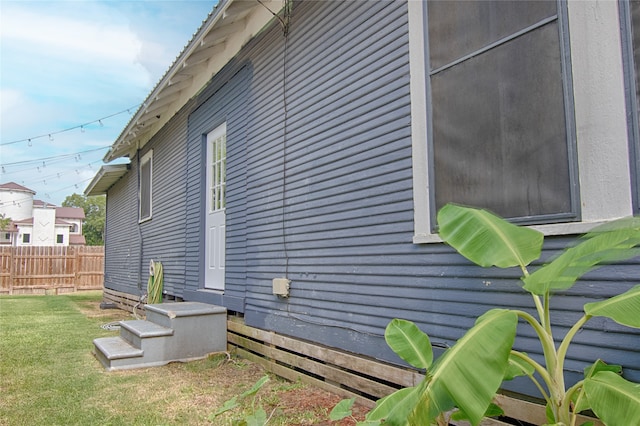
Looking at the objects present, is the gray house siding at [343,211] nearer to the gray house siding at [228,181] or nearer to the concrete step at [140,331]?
the gray house siding at [228,181]

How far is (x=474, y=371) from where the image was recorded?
4.74 feet

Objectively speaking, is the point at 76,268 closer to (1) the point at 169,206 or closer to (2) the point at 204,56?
(1) the point at 169,206

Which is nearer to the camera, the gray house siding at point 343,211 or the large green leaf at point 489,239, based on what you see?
the large green leaf at point 489,239

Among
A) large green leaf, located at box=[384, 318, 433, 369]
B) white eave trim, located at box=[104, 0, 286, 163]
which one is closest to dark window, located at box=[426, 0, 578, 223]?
large green leaf, located at box=[384, 318, 433, 369]

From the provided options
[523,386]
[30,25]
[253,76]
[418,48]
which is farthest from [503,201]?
[30,25]

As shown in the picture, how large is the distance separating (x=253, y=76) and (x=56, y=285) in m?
18.7

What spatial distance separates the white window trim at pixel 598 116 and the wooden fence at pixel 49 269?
21789 mm

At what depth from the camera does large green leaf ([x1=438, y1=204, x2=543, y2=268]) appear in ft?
6.22

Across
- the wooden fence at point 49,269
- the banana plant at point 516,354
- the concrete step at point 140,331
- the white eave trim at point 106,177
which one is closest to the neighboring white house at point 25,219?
the wooden fence at point 49,269

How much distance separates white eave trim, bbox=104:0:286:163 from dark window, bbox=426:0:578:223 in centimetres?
302

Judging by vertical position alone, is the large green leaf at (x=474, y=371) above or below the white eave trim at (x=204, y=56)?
below

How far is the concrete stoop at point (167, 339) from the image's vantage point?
5344 mm

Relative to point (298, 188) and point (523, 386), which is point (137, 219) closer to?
point (298, 188)

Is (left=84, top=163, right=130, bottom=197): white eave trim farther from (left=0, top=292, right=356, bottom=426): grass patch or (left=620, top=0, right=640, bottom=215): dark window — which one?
(left=620, top=0, right=640, bottom=215): dark window
